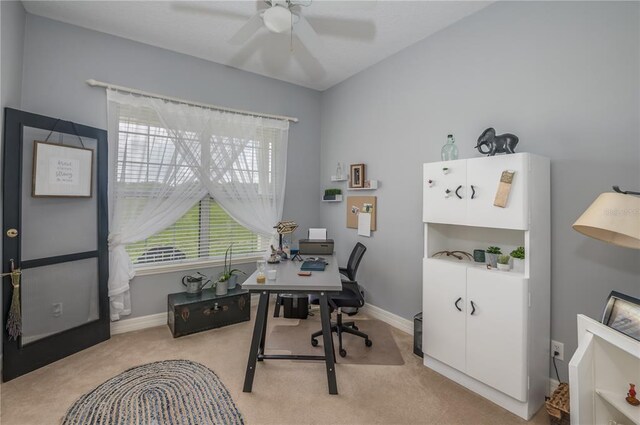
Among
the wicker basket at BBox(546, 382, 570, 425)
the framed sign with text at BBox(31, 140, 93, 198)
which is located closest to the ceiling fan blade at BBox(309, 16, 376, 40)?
the framed sign with text at BBox(31, 140, 93, 198)

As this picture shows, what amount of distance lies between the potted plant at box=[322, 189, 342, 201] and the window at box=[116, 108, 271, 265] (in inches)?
33.2

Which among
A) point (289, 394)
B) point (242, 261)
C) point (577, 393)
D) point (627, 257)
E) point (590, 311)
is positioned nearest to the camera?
point (577, 393)

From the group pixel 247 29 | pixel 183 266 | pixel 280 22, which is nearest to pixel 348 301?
pixel 183 266

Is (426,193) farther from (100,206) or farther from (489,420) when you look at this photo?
(100,206)

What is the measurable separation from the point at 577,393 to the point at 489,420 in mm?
709

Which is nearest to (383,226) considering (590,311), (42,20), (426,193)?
(426,193)

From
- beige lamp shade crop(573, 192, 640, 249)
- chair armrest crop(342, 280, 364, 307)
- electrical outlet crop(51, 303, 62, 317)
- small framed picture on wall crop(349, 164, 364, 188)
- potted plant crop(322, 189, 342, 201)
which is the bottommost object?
electrical outlet crop(51, 303, 62, 317)

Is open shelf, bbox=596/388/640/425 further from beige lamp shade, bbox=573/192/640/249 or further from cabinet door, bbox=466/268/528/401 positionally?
beige lamp shade, bbox=573/192/640/249

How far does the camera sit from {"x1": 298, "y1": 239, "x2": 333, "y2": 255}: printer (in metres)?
2.97

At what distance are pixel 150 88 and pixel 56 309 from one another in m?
2.29

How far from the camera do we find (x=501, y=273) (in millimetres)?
1844

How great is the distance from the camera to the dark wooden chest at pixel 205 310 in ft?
9.03

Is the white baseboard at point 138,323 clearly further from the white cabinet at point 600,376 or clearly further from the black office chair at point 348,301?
the white cabinet at point 600,376

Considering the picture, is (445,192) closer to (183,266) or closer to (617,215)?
(617,215)
